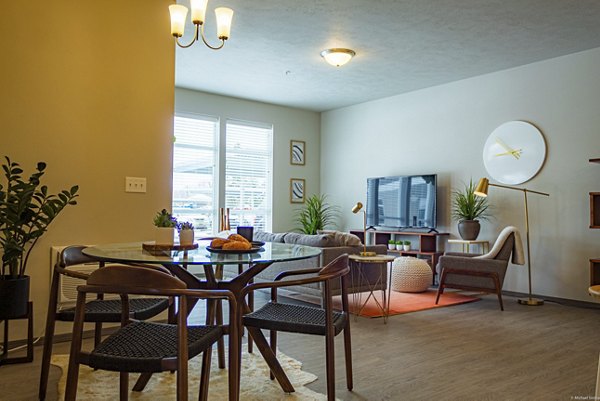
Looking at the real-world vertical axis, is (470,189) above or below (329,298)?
above

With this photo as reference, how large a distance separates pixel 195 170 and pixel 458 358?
5.12 m

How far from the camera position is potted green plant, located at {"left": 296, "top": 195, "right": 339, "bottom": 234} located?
7953 mm

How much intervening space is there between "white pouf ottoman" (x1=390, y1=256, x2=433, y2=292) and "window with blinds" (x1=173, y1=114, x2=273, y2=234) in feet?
8.99

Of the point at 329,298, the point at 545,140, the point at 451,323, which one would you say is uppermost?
the point at 545,140

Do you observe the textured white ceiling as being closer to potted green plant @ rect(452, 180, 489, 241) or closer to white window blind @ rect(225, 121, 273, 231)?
white window blind @ rect(225, 121, 273, 231)

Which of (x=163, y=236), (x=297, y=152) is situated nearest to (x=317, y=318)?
(x=163, y=236)

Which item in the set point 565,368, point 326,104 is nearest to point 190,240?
point 565,368

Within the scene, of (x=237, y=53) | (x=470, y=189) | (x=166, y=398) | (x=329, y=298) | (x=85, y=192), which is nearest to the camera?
(x=329, y=298)

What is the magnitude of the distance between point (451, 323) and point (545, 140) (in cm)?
272

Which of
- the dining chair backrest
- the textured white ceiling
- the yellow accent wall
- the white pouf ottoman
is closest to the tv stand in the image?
the white pouf ottoman

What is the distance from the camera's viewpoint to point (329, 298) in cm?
209

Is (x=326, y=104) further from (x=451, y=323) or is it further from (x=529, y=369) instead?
(x=529, y=369)

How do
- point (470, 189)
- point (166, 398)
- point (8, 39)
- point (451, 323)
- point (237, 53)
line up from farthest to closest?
point (470, 189), point (237, 53), point (451, 323), point (8, 39), point (166, 398)

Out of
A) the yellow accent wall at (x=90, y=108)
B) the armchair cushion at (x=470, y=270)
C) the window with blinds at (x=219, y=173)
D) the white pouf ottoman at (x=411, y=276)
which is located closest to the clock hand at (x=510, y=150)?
the armchair cushion at (x=470, y=270)
